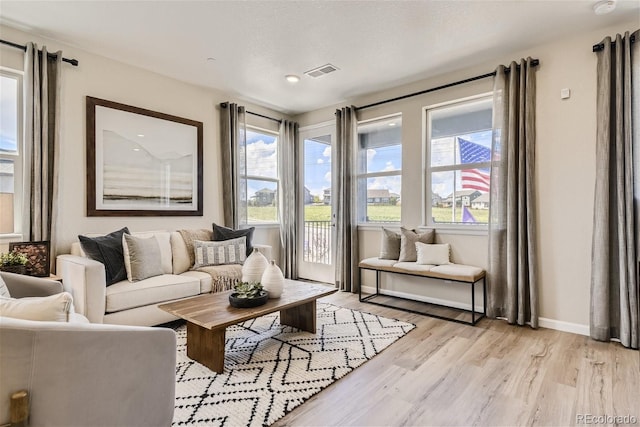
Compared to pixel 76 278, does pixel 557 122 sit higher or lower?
higher

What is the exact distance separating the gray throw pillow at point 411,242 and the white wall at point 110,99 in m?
2.41

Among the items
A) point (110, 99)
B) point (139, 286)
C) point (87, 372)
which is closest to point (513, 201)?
point (87, 372)

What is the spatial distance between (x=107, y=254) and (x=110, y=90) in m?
1.73

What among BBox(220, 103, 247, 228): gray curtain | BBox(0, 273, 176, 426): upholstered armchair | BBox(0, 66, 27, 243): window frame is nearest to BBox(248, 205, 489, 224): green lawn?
BBox(220, 103, 247, 228): gray curtain

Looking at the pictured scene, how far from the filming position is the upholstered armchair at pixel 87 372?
38.7 inches

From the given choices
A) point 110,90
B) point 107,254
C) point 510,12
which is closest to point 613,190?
point 510,12

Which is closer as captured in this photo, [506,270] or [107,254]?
[107,254]

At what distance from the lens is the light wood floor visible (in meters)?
1.75

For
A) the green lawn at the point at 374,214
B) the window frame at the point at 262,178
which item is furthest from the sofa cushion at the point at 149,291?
the green lawn at the point at 374,214

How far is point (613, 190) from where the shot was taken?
2719 millimetres

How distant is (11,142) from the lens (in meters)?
2.85

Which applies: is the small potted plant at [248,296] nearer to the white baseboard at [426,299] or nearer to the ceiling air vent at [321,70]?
the white baseboard at [426,299]

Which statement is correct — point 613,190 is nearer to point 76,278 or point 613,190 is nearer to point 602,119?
point 602,119

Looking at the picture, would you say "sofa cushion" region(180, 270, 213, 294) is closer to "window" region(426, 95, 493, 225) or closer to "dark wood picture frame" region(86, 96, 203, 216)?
"dark wood picture frame" region(86, 96, 203, 216)
